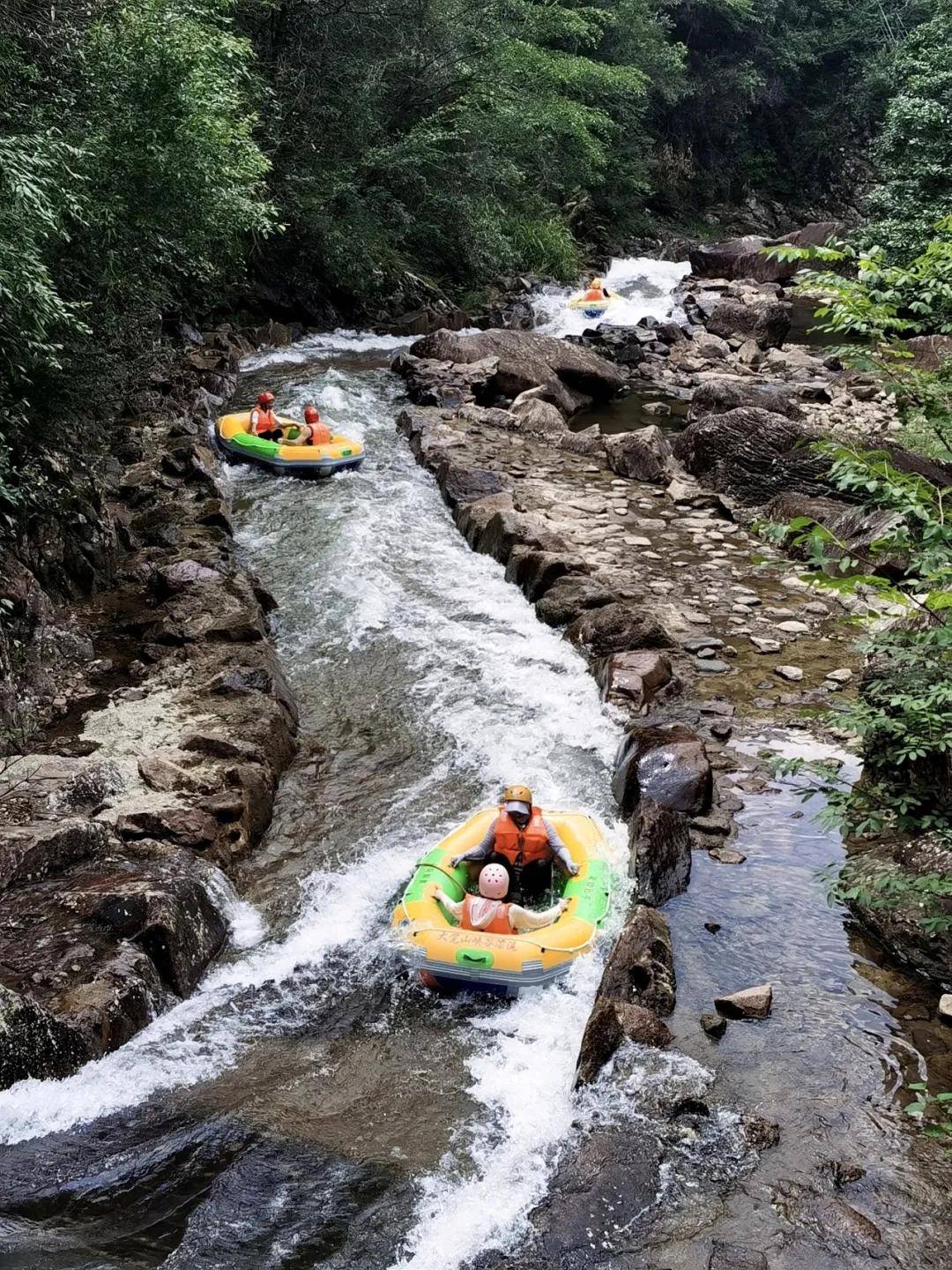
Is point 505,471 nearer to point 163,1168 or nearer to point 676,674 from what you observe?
point 676,674

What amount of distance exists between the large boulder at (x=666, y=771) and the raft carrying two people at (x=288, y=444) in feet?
24.1

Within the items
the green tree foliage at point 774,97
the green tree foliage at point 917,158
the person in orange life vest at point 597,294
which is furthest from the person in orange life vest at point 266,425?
the green tree foliage at point 774,97

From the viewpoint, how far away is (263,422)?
13.6 m

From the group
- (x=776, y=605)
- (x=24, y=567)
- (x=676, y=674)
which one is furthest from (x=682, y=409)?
(x=24, y=567)

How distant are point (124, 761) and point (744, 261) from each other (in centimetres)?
2402

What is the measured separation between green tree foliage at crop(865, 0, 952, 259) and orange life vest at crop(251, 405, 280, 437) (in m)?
12.1

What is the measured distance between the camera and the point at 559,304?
2416 cm

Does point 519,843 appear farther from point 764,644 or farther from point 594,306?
point 594,306

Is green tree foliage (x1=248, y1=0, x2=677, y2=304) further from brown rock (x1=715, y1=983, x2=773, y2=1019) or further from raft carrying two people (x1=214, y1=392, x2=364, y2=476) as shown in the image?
brown rock (x1=715, y1=983, x2=773, y2=1019)

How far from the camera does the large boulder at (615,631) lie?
29.1 ft

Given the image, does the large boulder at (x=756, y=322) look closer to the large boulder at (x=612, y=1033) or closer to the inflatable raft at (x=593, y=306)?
the inflatable raft at (x=593, y=306)

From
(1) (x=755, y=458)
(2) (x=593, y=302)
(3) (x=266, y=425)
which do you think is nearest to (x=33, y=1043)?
(3) (x=266, y=425)

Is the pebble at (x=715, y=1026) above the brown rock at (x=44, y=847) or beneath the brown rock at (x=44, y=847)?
beneath

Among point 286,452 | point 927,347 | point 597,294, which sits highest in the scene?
point 597,294
